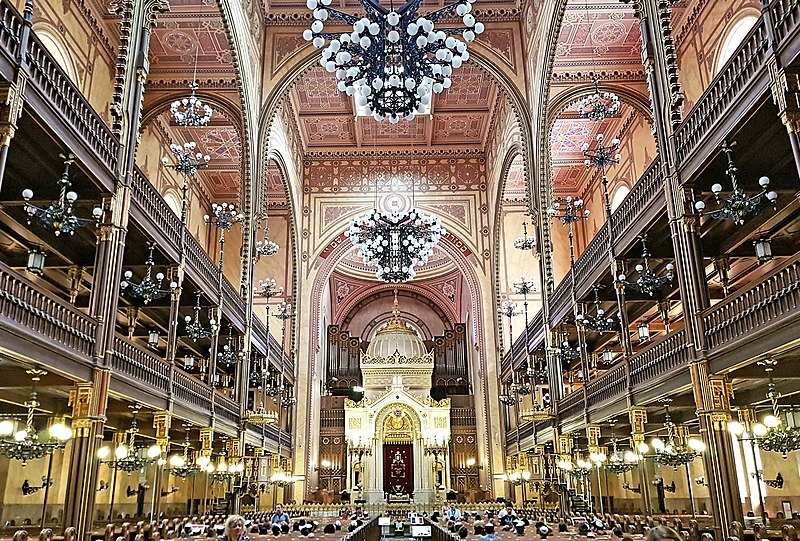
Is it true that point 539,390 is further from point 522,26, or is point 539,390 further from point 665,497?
point 522,26

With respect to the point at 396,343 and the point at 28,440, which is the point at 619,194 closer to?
the point at 396,343

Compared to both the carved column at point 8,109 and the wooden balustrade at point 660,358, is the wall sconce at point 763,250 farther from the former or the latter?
A: the carved column at point 8,109

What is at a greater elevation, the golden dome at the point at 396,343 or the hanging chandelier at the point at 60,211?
the golden dome at the point at 396,343

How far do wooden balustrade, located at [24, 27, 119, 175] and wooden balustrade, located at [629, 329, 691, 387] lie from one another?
10903mm

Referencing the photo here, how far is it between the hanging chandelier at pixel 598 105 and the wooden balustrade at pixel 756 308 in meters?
7.49

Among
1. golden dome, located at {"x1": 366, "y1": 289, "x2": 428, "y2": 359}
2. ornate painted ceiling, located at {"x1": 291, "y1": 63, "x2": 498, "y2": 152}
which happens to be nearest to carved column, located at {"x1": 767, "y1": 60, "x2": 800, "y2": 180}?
ornate painted ceiling, located at {"x1": 291, "y1": 63, "x2": 498, "y2": 152}

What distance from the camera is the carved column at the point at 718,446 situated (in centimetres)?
991

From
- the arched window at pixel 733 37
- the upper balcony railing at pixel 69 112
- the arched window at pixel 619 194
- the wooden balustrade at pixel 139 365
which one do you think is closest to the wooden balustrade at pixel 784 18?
the arched window at pixel 733 37

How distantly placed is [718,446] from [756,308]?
2.44 metres

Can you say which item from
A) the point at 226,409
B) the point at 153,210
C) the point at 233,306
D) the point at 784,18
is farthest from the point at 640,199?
the point at 226,409

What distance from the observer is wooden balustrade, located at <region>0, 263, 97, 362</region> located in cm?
823

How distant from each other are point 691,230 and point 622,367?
4883 mm

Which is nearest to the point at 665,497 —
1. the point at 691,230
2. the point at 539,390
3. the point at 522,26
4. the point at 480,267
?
the point at 539,390

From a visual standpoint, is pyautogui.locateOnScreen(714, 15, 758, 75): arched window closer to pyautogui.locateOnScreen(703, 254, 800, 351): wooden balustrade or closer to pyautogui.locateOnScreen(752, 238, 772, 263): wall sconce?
pyautogui.locateOnScreen(752, 238, 772, 263): wall sconce
